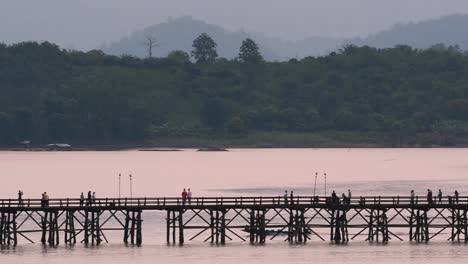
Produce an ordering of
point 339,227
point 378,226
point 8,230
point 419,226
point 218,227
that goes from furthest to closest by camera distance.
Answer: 1. point 419,226
2. point 339,227
3. point 378,226
4. point 218,227
5. point 8,230

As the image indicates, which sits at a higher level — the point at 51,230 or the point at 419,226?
the point at 419,226

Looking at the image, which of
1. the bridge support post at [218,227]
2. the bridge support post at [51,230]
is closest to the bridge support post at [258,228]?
the bridge support post at [218,227]

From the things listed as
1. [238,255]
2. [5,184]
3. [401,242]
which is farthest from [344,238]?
[5,184]

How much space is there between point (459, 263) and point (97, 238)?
25.2m

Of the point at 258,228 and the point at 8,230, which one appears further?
the point at 258,228

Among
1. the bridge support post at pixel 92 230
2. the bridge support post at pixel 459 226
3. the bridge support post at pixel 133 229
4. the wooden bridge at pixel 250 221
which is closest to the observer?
the wooden bridge at pixel 250 221

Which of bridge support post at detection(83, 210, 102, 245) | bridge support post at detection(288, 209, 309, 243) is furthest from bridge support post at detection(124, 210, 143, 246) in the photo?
bridge support post at detection(288, 209, 309, 243)

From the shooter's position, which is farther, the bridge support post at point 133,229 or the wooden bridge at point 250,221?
the bridge support post at point 133,229

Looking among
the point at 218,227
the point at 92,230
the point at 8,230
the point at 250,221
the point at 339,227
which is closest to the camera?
the point at 8,230

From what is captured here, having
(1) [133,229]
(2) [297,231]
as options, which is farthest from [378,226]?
(1) [133,229]

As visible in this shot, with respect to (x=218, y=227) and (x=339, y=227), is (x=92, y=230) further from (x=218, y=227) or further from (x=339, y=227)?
(x=339, y=227)

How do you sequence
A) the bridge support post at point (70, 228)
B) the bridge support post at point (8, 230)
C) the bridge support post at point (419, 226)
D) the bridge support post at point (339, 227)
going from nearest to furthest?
the bridge support post at point (8, 230) < the bridge support post at point (70, 228) < the bridge support post at point (339, 227) < the bridge support post at point (419, 226)

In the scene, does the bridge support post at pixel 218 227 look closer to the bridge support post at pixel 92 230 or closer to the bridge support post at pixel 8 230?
the bridge support post at pixel 92 230

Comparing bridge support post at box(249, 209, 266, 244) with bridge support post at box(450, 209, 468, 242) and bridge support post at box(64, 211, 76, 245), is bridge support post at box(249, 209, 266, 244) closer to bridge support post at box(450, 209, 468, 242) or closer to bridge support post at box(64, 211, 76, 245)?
bridge support post at box(64, 211, 76, 245)
